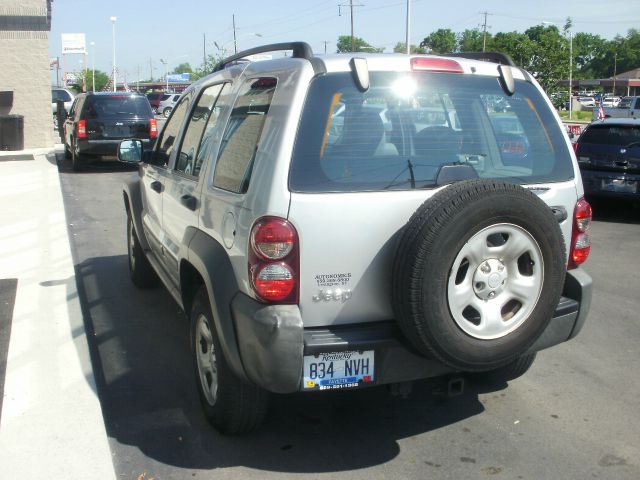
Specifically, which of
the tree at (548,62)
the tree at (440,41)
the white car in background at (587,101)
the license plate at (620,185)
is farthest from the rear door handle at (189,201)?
the tree at (440,41)

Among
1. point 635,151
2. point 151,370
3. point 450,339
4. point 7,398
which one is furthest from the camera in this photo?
point 635,151

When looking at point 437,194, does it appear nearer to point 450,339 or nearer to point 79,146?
point 450,339

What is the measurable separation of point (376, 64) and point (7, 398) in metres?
2.87

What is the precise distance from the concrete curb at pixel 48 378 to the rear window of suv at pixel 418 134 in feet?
5.94

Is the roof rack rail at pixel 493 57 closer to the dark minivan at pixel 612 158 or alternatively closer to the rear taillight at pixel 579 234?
the rear taillight at pixel 579 234

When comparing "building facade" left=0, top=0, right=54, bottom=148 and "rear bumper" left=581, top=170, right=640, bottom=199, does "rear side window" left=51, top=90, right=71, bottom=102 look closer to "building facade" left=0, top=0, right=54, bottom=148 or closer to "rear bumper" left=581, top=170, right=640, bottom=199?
"building facade" left=0, top=0, right=54, bottom=148

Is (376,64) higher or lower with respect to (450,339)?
higher

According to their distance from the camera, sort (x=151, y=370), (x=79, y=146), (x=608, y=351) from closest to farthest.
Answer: (x=151, y=370) → (x=608, y=351) → (x=79, y=146)

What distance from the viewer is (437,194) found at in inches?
133

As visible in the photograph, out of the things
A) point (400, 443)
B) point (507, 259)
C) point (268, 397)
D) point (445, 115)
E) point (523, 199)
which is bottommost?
point (400, 443)

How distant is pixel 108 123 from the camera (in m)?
16.8

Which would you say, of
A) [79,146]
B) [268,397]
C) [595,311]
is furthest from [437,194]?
[79,146]

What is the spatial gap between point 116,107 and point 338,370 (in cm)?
1477

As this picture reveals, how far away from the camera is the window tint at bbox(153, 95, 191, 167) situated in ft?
17.5
